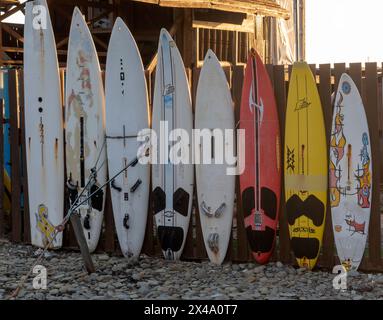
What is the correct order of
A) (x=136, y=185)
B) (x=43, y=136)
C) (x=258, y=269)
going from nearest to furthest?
(x=258, y=269)
(x=136, y=185)
(x=43, y=136)

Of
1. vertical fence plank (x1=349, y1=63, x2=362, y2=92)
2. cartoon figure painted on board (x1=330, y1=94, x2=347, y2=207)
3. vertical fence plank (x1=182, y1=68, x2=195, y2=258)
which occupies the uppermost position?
vertical fence plank (x1=349, y1=63, x2=362, y2=92)

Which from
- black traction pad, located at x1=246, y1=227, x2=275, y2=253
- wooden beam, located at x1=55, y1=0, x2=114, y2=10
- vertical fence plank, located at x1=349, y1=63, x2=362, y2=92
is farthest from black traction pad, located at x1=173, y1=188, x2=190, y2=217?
wooden beam, located at x1=55, y1=0, x2=114, y2=10

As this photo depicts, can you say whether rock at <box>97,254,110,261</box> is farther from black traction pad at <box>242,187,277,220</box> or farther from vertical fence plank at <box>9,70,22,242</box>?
black traction pad at <box>242,187,277,220</box>

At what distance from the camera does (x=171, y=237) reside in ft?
15.3

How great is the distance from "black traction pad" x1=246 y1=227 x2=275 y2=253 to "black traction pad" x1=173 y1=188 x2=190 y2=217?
0.54 meters

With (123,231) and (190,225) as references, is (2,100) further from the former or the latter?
(190,225)

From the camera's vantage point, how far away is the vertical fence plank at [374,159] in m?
4.01

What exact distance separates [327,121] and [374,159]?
1.40ft

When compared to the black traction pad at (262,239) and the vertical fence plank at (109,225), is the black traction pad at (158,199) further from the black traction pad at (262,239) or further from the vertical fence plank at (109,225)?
the black traction pad at (262,239)

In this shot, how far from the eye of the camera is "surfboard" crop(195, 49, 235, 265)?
4.48m

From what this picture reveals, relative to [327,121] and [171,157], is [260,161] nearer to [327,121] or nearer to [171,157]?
[327,121]

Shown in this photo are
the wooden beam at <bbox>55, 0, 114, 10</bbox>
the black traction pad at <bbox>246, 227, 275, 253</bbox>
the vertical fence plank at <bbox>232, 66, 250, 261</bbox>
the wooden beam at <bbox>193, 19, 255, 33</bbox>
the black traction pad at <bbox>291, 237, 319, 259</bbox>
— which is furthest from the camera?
the wooden beam at <bbox>55, 0, 114, 10</bbox>

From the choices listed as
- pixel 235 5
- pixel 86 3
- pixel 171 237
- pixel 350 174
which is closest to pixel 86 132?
pixel 171 237

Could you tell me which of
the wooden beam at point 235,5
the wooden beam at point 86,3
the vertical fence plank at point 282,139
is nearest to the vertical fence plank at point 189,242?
the vertical fence plank at point 282,139
